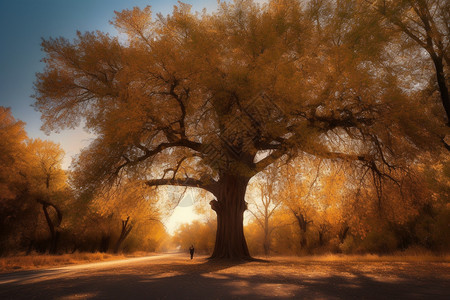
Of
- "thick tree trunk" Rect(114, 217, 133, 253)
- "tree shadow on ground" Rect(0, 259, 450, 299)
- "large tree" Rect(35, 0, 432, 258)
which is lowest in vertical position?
"tree shadow on ground" Rect(0, 259, 450, 299)

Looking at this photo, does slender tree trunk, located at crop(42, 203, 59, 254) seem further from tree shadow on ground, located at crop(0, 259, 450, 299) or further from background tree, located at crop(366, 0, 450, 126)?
background tree, located at crop(366, 0, 450, 126)

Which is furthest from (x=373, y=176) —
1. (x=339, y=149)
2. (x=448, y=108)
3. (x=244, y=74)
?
(x=244, y=74)

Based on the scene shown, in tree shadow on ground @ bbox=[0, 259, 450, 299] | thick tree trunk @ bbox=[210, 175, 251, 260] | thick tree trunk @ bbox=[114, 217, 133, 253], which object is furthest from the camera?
thick tree trunk @ bbox=[114, 217, 133, 253]

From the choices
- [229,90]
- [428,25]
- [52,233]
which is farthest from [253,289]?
[52,233]

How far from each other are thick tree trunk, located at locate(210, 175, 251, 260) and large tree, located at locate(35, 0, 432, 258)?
0.12 m

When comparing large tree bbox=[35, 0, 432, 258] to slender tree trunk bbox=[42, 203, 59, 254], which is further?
slender tree trunk bbox=[42, 203, 59, 254]

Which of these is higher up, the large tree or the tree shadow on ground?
the large tree

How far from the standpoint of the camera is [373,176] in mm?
12625

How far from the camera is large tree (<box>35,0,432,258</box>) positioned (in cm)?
1031

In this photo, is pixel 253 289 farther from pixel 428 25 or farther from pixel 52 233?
pixel 52 233

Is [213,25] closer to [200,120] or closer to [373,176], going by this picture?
[200,120]

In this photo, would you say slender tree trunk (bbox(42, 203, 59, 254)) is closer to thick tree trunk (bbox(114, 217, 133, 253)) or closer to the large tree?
thick tree trunk (bbox(114, 217, 133, 253))

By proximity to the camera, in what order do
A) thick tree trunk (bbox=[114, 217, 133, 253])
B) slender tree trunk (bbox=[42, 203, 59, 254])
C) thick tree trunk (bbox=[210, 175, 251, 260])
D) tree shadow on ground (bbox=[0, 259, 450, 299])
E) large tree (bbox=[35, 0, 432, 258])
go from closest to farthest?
tree shadow on ground (bbox=[0, 259, 450, 299]), large tree (bbox=[35, 0, 432, 258]), thick tree trunk (bbox=[210, 175, 251, 260]), slender tree trunk (bbox=[42, 203, 59, 254]), thick tree trunk (bbox=[114, 217, 133, 253])

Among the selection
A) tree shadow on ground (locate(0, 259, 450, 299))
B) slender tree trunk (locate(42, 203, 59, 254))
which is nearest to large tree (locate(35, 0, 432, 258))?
tree shadow on ground (locate(0, 259, 450, 299))
